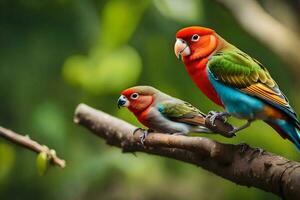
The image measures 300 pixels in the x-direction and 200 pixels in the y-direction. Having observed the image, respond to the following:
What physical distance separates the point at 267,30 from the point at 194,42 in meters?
0.42

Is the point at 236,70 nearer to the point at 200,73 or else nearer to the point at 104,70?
the point at 200,73

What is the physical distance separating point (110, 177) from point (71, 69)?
392mm

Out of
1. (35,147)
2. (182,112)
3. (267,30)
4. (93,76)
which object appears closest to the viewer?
(182,112)

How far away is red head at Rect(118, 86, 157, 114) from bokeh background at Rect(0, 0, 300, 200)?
0.20 meters

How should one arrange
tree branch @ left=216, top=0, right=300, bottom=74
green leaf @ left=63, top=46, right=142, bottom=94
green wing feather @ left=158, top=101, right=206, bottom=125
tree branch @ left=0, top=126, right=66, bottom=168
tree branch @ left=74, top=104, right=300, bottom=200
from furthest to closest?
green leaf @ left=63, top=46, right=142, bottom=94 < tree branch @ left=216, top=0, right=300, bottom=74 < tree branch @ left=0, top=126, right=66, bottom=168 < green wing feather @ left=158, top=101, right=206, bottom=125 < tree branch @ left=74, top=104, right=300, bottom=200

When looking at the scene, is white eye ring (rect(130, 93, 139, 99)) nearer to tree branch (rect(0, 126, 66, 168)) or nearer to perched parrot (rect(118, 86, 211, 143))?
perched parrot (rect(118, 86, 211, 143))

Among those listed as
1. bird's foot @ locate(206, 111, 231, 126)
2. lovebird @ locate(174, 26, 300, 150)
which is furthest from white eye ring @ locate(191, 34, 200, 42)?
bird's foot @ locate(206, 111, 231, 126)

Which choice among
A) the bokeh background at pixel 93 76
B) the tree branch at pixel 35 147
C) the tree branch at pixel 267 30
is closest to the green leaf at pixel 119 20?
the bokeh background at pixel 93 76

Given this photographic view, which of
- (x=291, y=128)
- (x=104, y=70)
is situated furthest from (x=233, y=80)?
(x=104, y=70)

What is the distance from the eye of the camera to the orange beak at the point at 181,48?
107cm

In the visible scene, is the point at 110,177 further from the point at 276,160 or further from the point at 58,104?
the point at 276,160

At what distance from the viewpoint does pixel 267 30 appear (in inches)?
57.2

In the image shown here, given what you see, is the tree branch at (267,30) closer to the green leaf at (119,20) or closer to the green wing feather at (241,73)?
the green leaf at (119,20)

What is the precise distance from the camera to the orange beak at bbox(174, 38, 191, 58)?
42.1 inches
